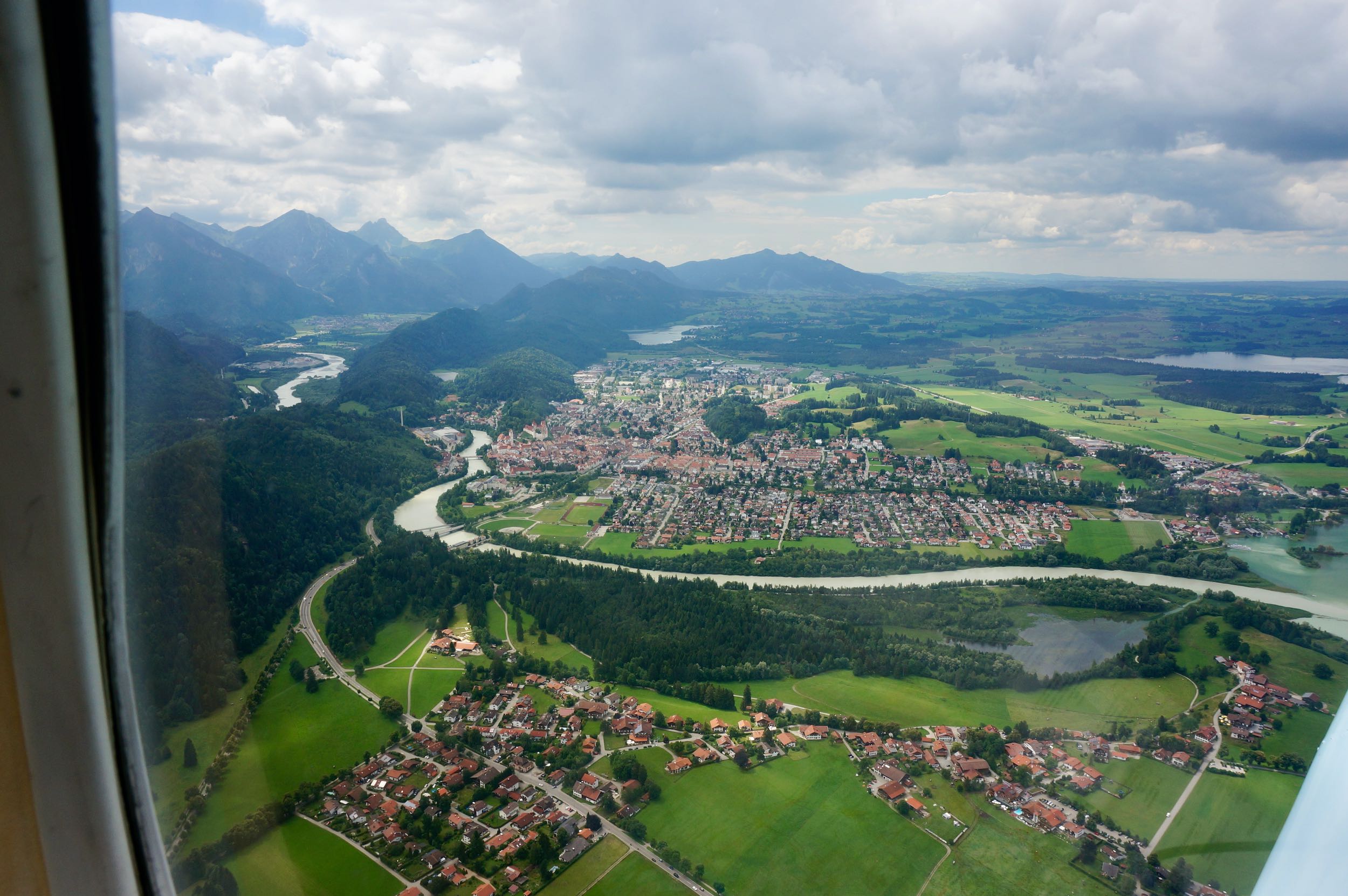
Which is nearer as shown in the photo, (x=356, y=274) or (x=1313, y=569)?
(x=1313, y=569)

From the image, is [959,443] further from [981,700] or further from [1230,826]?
[1230,826]

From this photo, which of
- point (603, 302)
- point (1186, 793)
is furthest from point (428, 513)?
point (603, 302)

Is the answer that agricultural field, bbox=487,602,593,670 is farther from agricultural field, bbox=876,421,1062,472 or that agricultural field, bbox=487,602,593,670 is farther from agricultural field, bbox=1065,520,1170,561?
agricultural field, bbox=876,421,1062,472

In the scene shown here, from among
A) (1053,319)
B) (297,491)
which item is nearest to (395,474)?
(297,491)

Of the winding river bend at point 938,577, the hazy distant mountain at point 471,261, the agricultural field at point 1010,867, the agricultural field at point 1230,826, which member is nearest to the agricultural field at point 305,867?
the agricultural field at point 1010,867

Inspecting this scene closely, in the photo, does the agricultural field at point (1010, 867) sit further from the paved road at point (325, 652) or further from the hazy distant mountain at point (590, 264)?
the hazy distant mountain at point (590, 264)

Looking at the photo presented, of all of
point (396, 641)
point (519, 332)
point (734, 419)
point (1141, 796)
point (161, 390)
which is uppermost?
point (161, 390)
